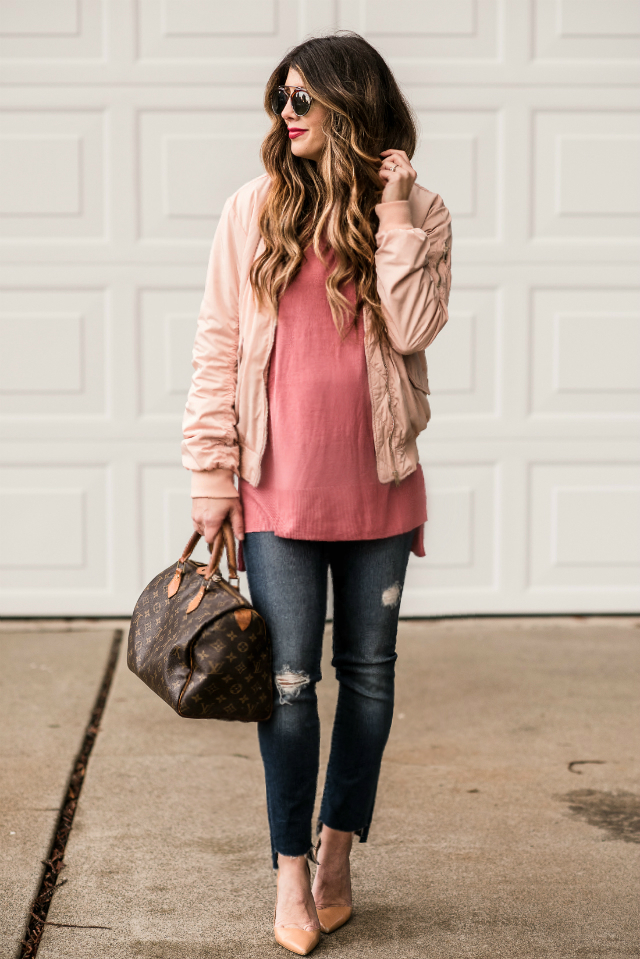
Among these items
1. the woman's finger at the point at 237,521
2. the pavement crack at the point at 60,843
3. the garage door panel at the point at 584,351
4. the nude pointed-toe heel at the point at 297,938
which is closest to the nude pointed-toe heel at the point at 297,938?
the nude pointed-toe heel at the point at 297,938

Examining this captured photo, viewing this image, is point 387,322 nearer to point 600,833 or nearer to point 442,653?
point 600,833

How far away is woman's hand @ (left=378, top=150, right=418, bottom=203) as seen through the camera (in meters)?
1.81

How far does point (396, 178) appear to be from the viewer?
1804 millimetres

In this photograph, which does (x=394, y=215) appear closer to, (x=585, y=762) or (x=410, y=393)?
(x=410, y=393)

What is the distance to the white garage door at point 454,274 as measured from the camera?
3795 mm

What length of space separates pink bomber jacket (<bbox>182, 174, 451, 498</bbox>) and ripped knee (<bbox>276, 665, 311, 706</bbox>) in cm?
34

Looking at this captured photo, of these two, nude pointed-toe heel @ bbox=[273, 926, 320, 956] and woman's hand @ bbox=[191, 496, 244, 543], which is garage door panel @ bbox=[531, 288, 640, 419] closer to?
woman's hand @ bbox=[191, 496, 244, 543]

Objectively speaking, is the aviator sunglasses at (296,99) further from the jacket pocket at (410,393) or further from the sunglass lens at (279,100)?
the jacket pocket at (410,393)

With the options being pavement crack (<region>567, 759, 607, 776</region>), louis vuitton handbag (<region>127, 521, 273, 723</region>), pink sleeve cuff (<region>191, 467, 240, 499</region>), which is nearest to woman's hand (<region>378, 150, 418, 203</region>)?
pink sleeve cuff (<region>191, 467, 240, 499</region>)

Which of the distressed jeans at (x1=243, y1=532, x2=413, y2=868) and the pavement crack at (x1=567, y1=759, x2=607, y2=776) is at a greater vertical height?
the distressed jeans at (x1=243, y1=532, x2=413, y2=868)

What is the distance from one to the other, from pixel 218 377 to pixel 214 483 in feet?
0.65

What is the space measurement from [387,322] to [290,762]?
0.82 meters

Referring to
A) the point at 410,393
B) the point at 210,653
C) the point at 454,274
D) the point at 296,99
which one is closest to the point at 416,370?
the point at 410,393

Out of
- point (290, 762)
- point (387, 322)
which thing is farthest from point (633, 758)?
point (387, 322)
